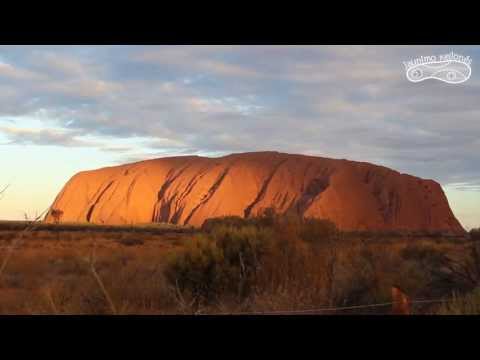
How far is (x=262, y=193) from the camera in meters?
64.0

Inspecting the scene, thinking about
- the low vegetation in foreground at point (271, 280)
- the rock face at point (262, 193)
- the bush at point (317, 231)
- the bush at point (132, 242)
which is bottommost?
the bush at point (132, 242)

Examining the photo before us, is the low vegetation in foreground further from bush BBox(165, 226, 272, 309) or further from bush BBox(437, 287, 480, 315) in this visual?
bush BBox(437, 287, 480, 315)

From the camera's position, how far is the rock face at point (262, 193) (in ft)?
187

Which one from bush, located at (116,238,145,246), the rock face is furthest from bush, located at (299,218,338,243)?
the rock face

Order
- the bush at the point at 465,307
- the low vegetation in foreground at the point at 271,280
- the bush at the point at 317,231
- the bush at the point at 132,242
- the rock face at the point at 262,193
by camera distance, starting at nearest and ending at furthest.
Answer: the bush at the point at 465,307 < the low vegetation in foreground at the point at 271,280 < the bush at the point at 317,231 < the bush at the point at 132,242 < the rock face at the point at 262,193

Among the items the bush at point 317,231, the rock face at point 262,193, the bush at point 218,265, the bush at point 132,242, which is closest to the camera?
the bush at point 218,265

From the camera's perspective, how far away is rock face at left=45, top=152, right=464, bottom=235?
5700 centimetres

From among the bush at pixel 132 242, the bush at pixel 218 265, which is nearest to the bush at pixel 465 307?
the bush at pixel 218 265

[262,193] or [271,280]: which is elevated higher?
[262,193]

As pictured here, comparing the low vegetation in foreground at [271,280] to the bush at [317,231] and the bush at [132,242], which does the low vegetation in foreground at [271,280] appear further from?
the bush at [132,242]

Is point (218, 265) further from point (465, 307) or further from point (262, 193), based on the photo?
point (262, 193)

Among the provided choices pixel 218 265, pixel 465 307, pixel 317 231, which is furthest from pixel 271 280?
pixel 465 307

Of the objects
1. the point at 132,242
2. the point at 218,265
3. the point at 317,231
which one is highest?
the point at 317,231
